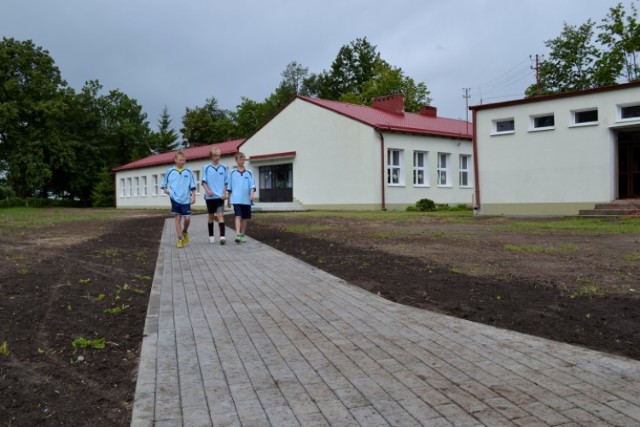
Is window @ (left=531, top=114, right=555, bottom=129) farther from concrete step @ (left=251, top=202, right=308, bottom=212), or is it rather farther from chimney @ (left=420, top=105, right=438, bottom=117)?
chimney @ (left=420, top=105, right=438, bottom=117)

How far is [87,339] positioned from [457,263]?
18.7ft

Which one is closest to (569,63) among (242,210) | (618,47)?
(618,47)

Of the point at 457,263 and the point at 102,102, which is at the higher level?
the point at 102,102

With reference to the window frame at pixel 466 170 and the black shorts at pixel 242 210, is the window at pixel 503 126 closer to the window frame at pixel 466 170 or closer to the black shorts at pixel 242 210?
the window frame at pixel 466 170

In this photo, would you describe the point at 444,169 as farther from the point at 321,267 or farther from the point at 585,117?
the point at 321,267

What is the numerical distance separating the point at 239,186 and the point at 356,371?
817 centimetres

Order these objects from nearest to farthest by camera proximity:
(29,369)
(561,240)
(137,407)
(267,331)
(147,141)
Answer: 1. (137,407)
2. (29,369)
3. (267,331)
4. (561,240)
5. (147,141)

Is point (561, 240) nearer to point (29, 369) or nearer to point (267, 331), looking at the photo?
point (267, 331)

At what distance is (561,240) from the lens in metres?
11.7

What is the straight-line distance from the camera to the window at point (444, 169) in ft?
106

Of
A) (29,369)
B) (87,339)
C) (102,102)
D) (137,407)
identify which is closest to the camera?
(137,407)

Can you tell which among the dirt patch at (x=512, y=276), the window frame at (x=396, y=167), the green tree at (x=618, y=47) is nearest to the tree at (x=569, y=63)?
the green tree at (x=618, y=47)

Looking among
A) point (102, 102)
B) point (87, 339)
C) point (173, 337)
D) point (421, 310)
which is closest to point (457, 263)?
point (421, 310)

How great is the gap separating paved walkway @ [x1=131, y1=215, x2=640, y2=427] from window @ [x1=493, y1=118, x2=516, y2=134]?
19101mm
